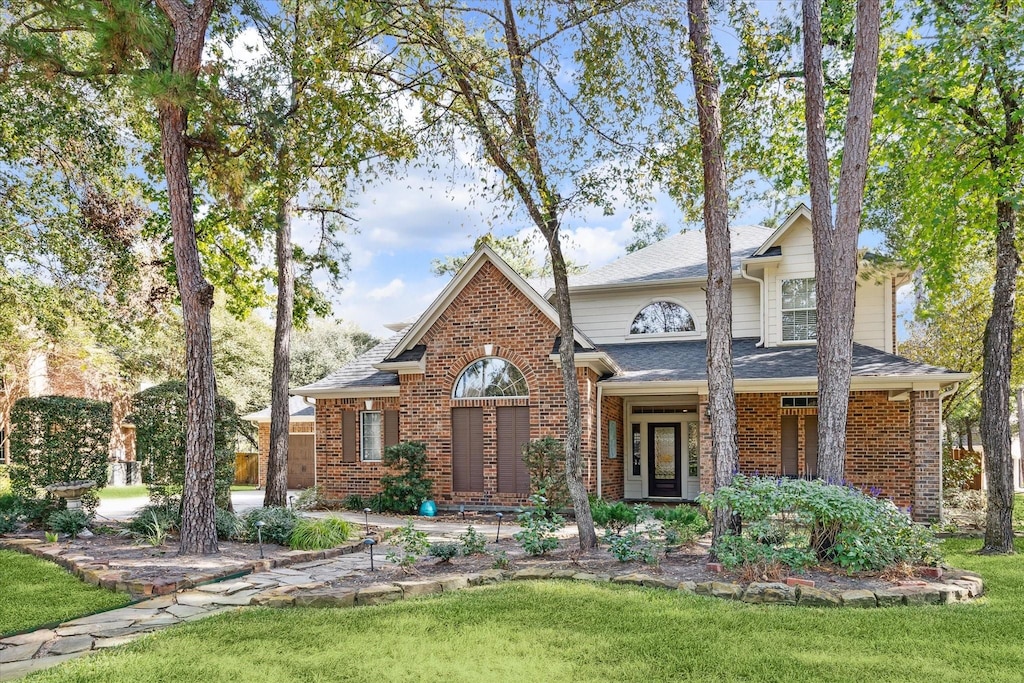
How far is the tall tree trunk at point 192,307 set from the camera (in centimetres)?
911

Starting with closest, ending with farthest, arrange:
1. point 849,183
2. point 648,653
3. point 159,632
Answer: point 648,653
point 159,632
point 849,183

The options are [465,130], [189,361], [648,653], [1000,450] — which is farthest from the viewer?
[1000,450]

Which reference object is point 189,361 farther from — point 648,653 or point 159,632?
point 648,653

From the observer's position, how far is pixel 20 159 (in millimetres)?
12516

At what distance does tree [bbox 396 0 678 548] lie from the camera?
9094 mm

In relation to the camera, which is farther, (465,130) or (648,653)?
(465,130)

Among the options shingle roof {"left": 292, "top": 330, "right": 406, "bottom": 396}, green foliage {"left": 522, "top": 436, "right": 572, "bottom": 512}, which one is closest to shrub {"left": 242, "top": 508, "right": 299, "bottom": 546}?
green foliage {"left": 522, "top": 436, "right": 572, "bottom": 512}

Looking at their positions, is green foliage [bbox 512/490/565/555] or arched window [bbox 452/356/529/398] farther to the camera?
arched window [bbox 452/356/529/398]

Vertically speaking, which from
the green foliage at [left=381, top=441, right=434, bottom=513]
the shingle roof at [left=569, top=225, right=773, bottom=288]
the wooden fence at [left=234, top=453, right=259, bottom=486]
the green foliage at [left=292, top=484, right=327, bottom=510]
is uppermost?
the shingle roof at [left=569, top=225, right=773, bottom=288]

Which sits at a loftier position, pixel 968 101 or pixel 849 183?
pixel 968 101

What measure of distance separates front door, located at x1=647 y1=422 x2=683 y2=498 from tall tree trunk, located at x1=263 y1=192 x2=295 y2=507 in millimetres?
8412

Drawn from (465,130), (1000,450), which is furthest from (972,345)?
(465,130)

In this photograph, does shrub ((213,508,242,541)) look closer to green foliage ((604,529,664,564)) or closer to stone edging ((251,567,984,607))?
stone edging ((251,567,984,607))

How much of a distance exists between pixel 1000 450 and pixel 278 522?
35.1 ft
